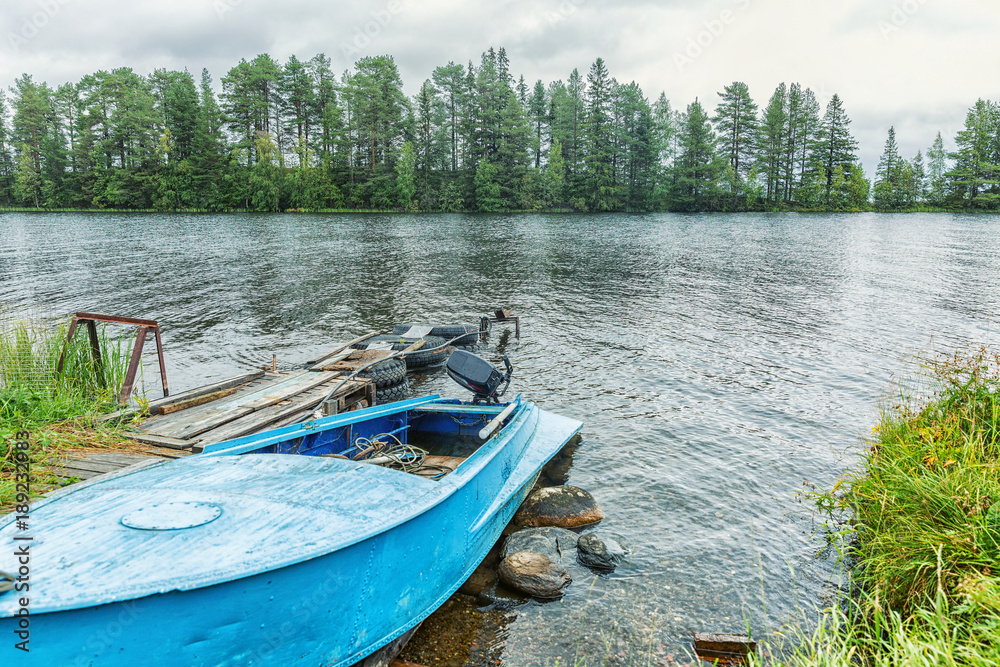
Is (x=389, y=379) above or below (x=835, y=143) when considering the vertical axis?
below

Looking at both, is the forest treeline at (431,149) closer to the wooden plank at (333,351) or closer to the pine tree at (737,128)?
the pine tree at (737,128)

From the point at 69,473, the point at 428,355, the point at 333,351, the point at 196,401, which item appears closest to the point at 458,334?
the point at 428,355

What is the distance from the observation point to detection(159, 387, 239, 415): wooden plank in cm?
880

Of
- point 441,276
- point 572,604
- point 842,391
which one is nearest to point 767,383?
point 842,391

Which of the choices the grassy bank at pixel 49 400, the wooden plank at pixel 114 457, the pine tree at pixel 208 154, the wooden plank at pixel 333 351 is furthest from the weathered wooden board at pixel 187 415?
the pine tree at pixel 208 154

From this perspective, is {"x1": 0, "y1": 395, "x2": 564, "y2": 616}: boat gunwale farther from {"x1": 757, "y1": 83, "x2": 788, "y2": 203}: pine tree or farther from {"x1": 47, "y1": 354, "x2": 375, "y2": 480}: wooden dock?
{"x1": 757, "y1": 83, "x2": 788, "y2": 203}: pine tree

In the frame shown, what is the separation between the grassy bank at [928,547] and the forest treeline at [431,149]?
239 feet

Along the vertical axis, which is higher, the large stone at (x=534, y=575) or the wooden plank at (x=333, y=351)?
the wooden plank at (x=333, y=351)

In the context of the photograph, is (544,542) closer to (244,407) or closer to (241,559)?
(241,559)

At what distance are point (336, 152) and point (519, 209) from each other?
27.2 meters

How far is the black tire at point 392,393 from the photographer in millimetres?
12394

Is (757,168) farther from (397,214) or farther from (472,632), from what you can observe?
(472,632)

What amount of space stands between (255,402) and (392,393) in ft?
12.1

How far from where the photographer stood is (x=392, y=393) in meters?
12.7
